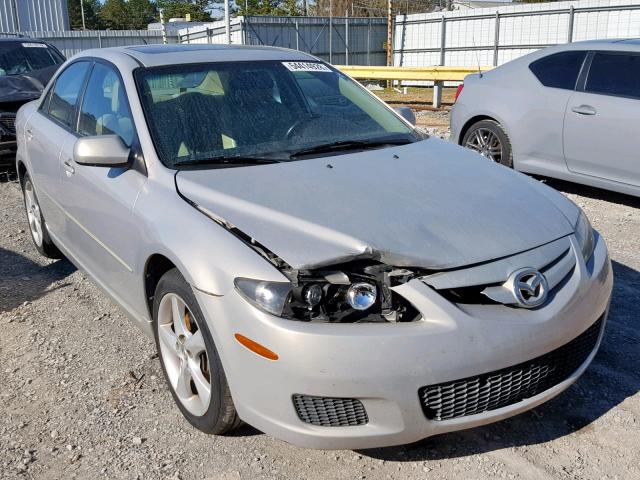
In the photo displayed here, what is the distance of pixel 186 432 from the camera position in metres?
3.05

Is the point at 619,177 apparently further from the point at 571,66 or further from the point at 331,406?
the point at 331,406

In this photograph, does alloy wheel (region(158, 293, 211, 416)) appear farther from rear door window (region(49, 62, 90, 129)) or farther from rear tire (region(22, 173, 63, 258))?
rear tire (region(22, 173, 63, 258))

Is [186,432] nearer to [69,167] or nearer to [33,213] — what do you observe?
[69,167]

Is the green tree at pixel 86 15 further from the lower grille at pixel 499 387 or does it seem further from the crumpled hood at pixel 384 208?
the lower grille at pixel 499 387

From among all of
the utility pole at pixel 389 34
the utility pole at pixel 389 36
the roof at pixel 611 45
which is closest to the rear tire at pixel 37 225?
the roof at pixel 611 45

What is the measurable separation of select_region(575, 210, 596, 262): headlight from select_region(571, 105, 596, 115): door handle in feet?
11.1

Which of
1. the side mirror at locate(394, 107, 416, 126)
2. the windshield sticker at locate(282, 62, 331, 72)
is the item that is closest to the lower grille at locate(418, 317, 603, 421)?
the side mirror at locate(394, 107, 416, 126)

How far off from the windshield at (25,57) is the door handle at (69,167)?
20.0 ft

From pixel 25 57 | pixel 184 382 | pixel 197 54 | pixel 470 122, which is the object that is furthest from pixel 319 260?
pixel 25 57

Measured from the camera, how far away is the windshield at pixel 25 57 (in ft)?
31.1

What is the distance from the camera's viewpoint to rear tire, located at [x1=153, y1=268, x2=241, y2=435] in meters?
2.71

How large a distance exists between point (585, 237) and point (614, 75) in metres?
3.83

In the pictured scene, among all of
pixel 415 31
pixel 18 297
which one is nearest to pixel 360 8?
pixel 415 31

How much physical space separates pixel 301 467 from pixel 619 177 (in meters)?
4.55
